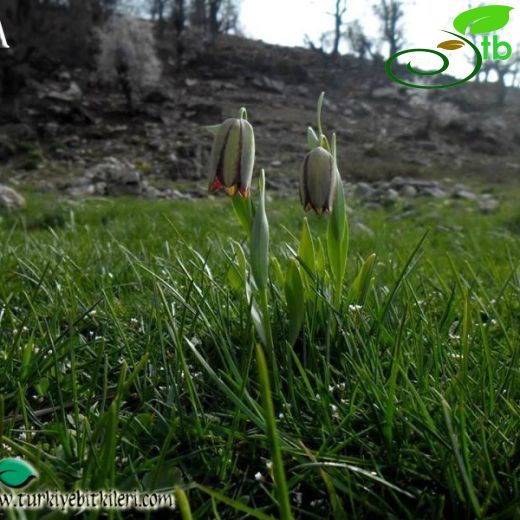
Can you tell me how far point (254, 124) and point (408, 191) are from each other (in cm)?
1067

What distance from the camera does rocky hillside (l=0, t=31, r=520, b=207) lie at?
11.9 metres

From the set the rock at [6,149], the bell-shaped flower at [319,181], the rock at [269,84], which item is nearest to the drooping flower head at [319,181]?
the bell-shaped flower at [319,181]

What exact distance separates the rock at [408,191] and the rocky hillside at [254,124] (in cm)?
209

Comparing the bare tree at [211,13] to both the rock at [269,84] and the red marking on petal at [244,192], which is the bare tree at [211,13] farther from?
the red marking on petal at [244,192]

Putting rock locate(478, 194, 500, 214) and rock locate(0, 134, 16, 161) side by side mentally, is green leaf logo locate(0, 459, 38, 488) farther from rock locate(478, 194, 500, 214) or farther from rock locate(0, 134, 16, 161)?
rock locate(0, 134, 16, 161)

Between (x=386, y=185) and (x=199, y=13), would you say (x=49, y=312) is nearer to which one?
(x=386, y=185)

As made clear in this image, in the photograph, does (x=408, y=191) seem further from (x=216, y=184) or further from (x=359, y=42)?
(x=359, y=42)

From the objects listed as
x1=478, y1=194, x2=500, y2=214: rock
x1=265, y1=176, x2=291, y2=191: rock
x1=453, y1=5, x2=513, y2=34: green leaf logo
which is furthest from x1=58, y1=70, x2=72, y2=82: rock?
x1=453, y1=5, x2=513, y2=34: green leaf logo

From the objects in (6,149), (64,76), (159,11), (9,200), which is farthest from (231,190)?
(159,11)

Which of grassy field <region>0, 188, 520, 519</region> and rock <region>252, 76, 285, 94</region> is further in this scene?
rock <region>252, 76, 285, 94</region>

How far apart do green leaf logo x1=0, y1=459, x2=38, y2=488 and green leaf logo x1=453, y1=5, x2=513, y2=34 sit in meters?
1.24

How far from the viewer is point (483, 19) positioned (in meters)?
1.33

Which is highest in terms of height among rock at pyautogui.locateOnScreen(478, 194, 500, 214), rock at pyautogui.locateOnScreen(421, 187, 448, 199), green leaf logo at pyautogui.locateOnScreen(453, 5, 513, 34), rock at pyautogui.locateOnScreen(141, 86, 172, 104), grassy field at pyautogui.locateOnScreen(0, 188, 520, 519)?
rock at pyautogui.locateOnScreen(141, 86, 172, 104)

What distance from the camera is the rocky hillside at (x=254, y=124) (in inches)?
470
